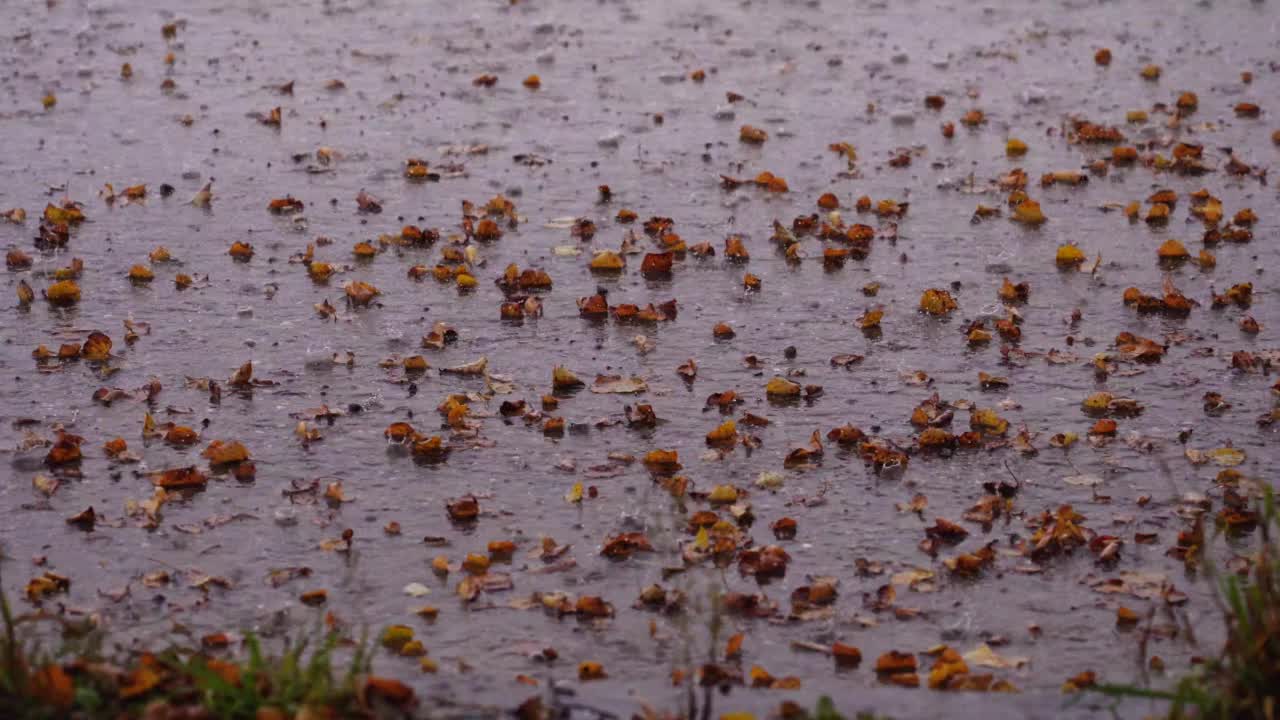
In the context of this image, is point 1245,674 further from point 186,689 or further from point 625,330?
point 625,330

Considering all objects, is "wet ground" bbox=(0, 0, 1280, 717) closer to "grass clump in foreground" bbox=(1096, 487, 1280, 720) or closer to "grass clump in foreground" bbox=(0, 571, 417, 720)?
"grass clump in foreground" bbox=(0, 571, 417, 720)

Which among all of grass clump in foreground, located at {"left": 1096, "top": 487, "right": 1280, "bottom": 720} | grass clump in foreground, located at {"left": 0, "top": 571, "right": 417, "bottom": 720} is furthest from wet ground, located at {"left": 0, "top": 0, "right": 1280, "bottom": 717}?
grass clump in foreground, located at {"left": 1096, "top": 487, "right": 1280, "bottom": 720}

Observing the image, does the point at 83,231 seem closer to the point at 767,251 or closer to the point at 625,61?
the point at 767,251

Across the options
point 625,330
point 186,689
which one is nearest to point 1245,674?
point 186,689

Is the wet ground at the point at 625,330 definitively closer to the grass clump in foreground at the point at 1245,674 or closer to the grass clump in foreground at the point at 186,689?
the grass clump in foreground at the point at 186,689

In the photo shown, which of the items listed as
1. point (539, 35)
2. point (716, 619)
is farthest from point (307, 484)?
point (539, 35)

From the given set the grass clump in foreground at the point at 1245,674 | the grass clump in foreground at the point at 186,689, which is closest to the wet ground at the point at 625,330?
the grass clump in foreground at the point at 186,689
